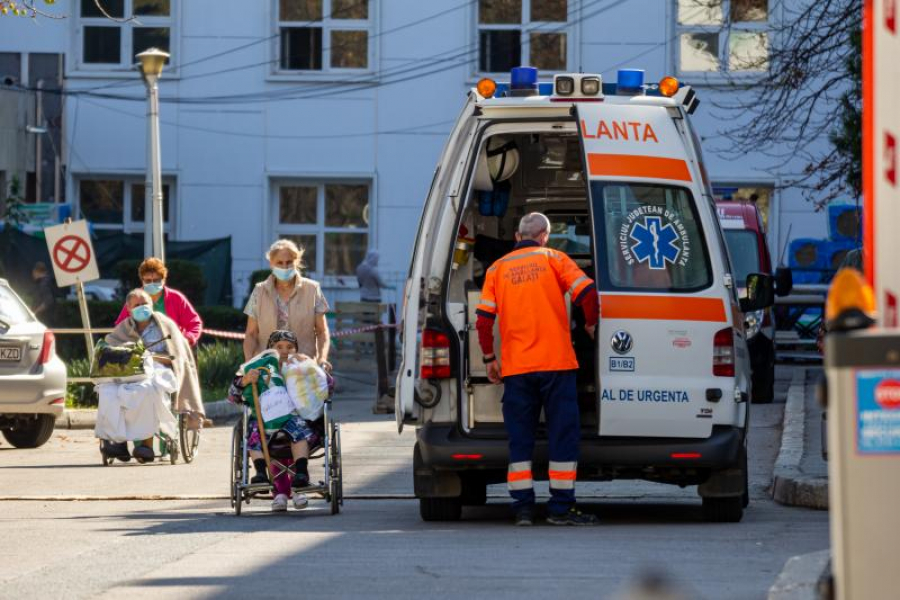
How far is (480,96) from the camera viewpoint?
35.1 feet

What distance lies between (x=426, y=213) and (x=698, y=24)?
21.9m

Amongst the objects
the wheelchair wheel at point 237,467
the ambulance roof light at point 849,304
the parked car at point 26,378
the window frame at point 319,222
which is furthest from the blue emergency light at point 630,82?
the window frame at point 319,222

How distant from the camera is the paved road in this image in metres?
7.96

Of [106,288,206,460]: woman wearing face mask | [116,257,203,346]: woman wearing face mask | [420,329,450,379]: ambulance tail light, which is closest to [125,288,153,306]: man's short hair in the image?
[106,288,206,460]: woman wearing face mask

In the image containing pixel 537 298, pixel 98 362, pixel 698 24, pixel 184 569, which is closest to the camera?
pixel 184 569

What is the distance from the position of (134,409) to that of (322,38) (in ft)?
62.1

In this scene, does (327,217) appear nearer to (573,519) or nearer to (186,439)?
(186,439)

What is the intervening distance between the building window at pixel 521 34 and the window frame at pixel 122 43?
521 cm

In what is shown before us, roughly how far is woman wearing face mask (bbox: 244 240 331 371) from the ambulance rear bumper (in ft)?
5.49

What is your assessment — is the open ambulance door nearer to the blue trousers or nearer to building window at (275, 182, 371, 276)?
the blue trousers

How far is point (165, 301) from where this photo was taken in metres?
16.4

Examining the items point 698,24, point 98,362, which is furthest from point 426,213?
point 698,24

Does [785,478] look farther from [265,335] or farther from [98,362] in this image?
[98,362]

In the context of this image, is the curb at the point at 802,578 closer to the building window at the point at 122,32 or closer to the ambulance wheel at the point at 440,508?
the ambulance wheel at the point at 440,508
